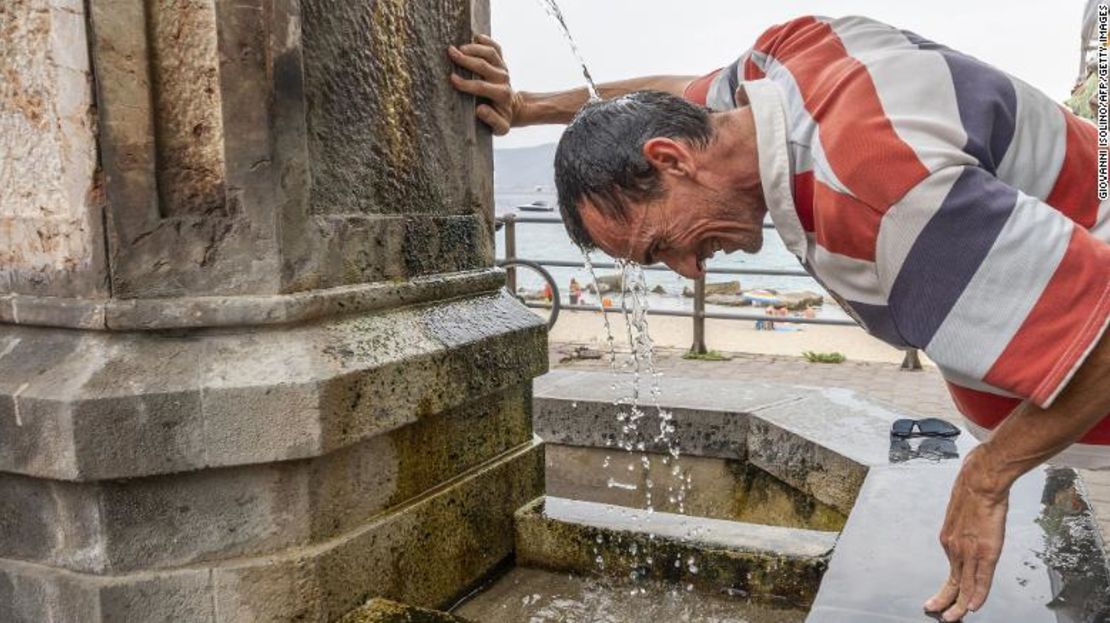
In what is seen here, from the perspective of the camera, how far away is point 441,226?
2.07 m

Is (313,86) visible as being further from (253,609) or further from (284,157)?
(253,609)

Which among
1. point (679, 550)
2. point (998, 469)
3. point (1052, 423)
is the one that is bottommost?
point (679, 550)

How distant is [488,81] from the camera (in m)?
2.23

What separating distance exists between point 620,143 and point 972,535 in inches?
38.2

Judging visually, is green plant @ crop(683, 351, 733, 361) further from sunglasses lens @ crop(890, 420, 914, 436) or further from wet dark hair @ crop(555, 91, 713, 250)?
wet dark hair @ crop(555, 91, 713, 250)

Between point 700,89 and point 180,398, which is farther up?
point 700,89

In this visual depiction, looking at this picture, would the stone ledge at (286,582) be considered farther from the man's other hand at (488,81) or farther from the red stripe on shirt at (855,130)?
the red stripe on shirt at (855,130)

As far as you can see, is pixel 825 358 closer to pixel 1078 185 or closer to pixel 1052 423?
pixel 1078 185

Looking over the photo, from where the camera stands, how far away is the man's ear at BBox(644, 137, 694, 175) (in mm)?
1588

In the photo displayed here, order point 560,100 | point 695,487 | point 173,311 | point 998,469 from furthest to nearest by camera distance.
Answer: point 695,487, point 560,100, point 173,311, point 998,469

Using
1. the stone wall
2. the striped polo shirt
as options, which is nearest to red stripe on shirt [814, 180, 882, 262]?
the striped polo shirt

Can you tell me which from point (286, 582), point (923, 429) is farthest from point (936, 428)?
point (286, 582)

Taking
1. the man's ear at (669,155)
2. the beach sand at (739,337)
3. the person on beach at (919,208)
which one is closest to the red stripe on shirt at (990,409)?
the person on beach at (919,208)

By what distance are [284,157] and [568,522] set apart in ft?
3.91
